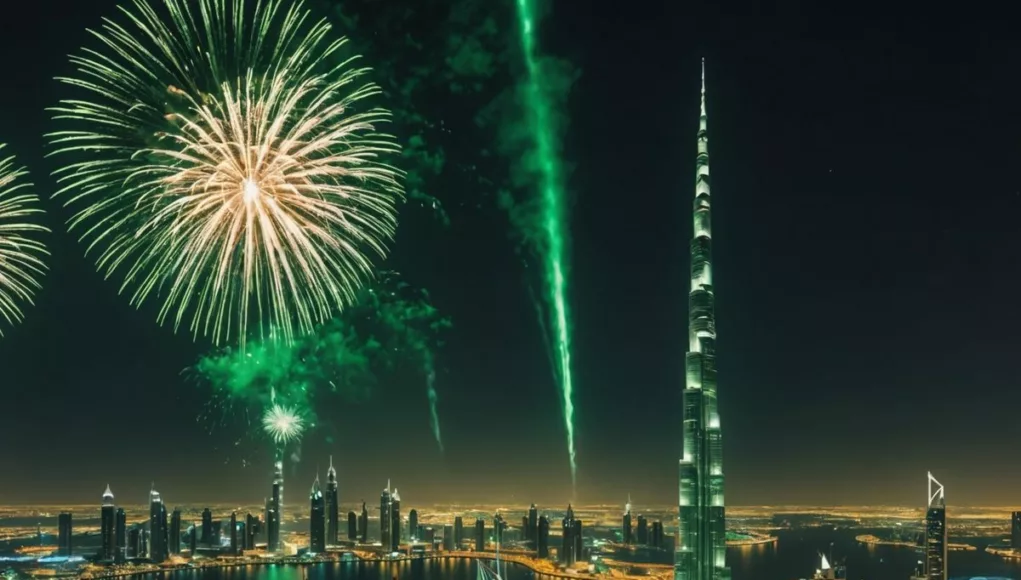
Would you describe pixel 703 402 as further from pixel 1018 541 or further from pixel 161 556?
pixel 161 556

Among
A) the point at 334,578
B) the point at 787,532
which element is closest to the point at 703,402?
the point at 334,578

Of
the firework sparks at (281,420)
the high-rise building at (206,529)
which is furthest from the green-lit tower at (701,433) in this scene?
the high-rise building at (206,529)

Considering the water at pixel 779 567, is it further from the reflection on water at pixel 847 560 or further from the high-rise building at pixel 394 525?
the high-rise building at pixel 394 525

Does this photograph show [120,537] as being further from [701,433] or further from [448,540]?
[701,433]

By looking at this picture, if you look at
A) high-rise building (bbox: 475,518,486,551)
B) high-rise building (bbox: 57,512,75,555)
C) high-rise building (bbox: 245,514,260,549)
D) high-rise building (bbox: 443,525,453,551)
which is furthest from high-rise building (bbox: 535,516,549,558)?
high-rise building (bbox: 57,512,75,555)

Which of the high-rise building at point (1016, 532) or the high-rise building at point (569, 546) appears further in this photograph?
the high-rise building at point (569, 546)
